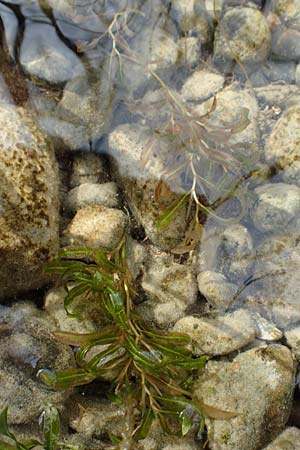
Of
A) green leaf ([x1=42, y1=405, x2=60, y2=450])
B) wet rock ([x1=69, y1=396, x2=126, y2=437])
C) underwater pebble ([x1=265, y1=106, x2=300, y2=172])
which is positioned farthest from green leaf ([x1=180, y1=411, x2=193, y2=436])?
underwater pebble ([x1=265, y1=106, x2=300, y2=172])

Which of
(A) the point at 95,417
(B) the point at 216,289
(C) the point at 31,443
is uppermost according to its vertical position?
(B) the point at 216,289

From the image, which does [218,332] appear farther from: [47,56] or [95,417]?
[47,56]

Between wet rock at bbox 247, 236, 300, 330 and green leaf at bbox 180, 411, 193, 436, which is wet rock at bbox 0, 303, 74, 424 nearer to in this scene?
green leaf at bbox 180, 411, 193, 436

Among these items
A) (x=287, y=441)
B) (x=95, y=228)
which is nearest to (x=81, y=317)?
(x=95, y=228)

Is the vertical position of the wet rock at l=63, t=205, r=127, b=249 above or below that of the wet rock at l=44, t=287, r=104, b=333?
above

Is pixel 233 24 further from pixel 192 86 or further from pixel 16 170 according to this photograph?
pixel 16 170

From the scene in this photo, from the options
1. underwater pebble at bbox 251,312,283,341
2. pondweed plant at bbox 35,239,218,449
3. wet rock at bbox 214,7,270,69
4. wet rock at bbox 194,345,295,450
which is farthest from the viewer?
wet rock at bbox 214,7,270,69

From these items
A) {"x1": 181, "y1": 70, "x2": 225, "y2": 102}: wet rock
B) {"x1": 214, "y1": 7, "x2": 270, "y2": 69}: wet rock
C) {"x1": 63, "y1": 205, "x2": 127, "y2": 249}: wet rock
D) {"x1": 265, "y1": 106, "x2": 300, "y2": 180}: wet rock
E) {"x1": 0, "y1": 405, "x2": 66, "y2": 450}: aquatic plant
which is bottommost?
{"x1": 0, "y1": 405, "x2": 66, "y2": 450}: aquatic plant

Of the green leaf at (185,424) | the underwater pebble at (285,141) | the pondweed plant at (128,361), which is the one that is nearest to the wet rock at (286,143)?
the underwater pebble at (285,141)
